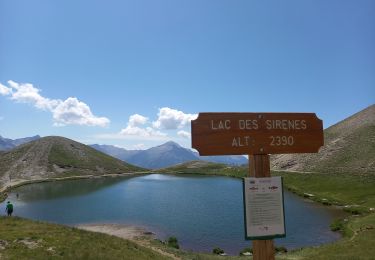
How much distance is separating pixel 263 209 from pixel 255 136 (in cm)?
192

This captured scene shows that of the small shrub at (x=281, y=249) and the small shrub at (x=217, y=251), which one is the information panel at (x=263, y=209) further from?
the small shrub at (x=281, y=249)

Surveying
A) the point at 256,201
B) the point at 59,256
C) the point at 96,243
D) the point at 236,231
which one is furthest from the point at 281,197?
the point at 236,231

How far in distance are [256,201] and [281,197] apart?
0.70 meters

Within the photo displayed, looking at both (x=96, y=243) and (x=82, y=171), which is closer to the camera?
(x=96, y=243)

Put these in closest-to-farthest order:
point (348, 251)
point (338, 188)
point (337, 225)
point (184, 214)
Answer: point (348, 251) → point (337, 225) → point (184, 214) → point (338, 188)

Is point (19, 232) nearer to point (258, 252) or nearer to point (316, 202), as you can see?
point (258, 252)

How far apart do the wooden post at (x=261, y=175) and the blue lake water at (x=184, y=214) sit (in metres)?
35.7

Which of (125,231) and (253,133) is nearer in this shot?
(253,133)

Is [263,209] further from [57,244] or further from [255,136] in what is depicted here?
[57,244]

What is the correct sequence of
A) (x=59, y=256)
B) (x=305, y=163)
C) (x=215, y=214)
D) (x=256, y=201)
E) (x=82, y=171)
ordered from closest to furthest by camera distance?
1. (x=256, y=201)
2. (x=59, y=256)
3. (x=215, y=214)
4. (x=305, y=163)
5. (x=82, y=171)

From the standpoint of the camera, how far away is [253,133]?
9375 millimetres

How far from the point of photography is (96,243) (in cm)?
2998

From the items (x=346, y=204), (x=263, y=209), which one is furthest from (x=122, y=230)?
(x=263, y=209)

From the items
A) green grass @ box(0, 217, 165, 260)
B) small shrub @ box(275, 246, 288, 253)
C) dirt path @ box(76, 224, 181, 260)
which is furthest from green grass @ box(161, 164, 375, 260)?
dirt path @ box(76, 224, 181, 260)
